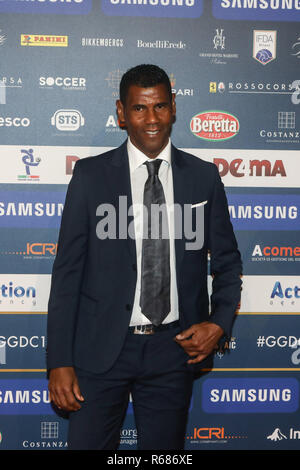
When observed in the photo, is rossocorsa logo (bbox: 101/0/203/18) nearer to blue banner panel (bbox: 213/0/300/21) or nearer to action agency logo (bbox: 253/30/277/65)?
blue banner panel (bbox: 213/0/300/21)

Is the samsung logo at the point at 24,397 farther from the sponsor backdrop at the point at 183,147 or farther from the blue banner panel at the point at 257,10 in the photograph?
the blue banner panel at the point at 257,10

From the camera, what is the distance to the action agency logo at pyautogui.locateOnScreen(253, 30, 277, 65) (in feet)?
8.86

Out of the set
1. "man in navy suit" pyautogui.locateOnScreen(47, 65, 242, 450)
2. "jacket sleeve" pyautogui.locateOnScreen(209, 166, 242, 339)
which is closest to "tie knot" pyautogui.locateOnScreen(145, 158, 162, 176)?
"man in navy suit" pyautogui.locateOnScreen(47, 65, 242, 450)

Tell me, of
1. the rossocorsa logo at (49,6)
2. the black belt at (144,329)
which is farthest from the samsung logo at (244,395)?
the rossocorsa logo at (49,6)

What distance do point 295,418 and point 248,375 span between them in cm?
43

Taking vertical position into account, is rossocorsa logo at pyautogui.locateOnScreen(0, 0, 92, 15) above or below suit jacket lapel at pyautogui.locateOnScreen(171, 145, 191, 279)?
above

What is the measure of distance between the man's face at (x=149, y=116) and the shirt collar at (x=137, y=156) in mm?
25

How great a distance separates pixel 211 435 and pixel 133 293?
4.93 ft

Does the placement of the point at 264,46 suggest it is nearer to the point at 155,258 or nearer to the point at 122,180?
the point at 122,180

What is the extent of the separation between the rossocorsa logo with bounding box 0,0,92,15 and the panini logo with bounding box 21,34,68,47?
5.2 inches

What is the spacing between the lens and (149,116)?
191 centimetres

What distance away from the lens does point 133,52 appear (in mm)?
2654

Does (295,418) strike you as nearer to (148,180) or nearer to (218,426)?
(218,426)
